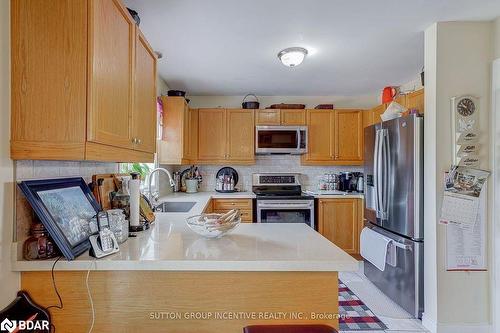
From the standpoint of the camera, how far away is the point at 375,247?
2.70 m

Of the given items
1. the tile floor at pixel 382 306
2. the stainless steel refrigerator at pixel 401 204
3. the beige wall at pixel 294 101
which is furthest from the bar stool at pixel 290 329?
the beige wall at pixel 294 101

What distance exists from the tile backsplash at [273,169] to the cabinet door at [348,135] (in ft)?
1.12

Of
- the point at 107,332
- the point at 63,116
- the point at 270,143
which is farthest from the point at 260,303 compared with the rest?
the point at 270,143

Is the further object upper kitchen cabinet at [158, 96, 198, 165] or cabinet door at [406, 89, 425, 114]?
upper kitchen cabinet at [158, 96, 198, 165]


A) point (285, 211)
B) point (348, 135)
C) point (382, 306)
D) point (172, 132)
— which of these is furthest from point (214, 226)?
point (348, 135)

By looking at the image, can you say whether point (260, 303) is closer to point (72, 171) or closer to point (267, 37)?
point (72, 171)

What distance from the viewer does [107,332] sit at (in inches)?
46.2

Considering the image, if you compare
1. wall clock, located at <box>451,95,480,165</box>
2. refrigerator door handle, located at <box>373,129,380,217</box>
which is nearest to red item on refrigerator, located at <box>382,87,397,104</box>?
refrigerator door handle, located at <box>373,129,380,217</box>

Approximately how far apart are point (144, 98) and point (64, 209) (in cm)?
80

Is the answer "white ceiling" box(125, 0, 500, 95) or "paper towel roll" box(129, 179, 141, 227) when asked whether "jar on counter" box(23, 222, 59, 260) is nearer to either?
"paper towel roll" box(129, 179, 141, 227)

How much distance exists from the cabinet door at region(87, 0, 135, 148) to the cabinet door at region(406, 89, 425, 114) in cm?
245

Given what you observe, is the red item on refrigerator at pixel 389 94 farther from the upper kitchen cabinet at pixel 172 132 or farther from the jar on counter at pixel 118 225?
the jar on counter at pixel 118 225

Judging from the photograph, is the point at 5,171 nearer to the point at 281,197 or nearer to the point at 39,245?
the point at 39,245

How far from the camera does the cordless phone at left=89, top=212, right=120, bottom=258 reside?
116 centimetres
